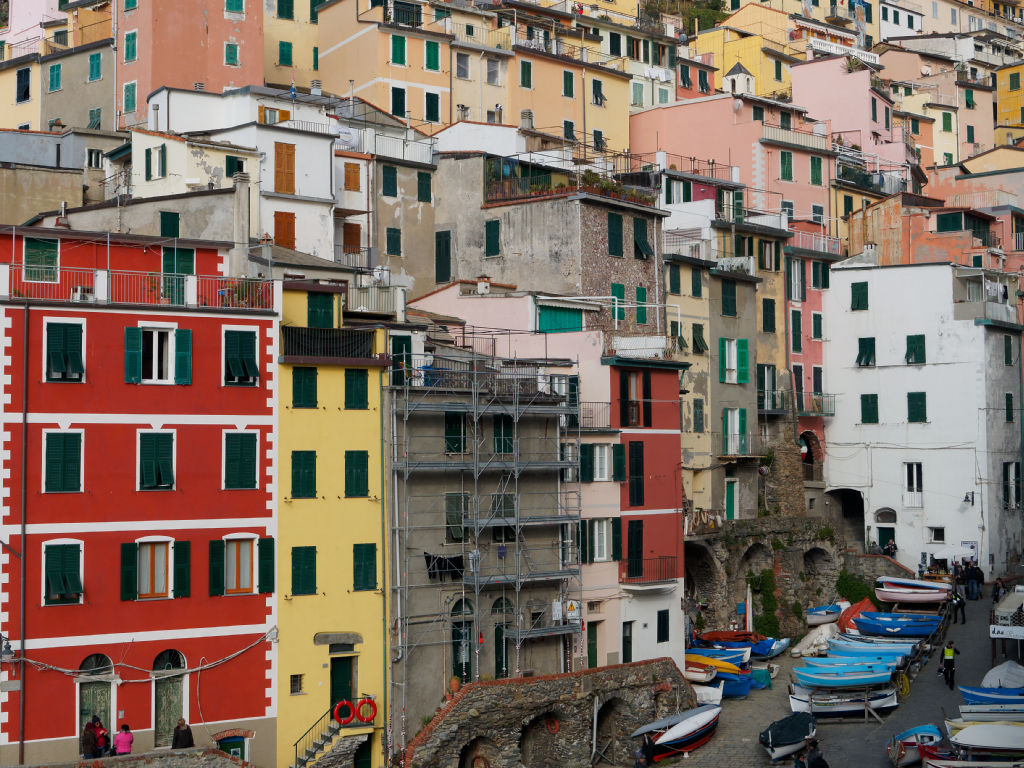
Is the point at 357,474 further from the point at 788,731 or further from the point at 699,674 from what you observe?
the point at 699,674

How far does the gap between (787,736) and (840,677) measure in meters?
5.39

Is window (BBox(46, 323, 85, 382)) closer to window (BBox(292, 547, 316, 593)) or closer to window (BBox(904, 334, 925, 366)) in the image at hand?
window (BBox(292, 547, 316, 593))

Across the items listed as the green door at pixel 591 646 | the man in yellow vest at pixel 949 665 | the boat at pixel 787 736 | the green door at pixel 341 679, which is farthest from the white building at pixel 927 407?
the green door at pixel 341 679

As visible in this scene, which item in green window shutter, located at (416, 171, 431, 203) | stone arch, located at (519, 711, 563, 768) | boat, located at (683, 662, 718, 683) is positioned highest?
green window shutter, located at (416, 171, 431, 203)

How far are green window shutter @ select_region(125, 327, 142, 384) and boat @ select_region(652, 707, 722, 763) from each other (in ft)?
69.2

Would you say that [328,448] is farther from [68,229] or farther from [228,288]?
[68,229]

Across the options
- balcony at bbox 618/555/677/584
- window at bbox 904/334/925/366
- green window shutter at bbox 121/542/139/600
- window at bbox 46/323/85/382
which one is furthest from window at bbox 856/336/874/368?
window at bbox 46/323/85/382

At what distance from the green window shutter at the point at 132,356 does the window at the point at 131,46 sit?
30.8 m

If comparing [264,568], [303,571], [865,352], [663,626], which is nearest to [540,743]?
[663,626]

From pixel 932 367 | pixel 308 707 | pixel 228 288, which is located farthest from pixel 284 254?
pixel 932 367

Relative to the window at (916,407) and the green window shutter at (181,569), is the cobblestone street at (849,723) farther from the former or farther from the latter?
the green window shutter at (181,569)

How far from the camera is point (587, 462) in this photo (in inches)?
2142

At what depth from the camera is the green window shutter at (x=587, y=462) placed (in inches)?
2131

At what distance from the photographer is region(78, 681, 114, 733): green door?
138ft
